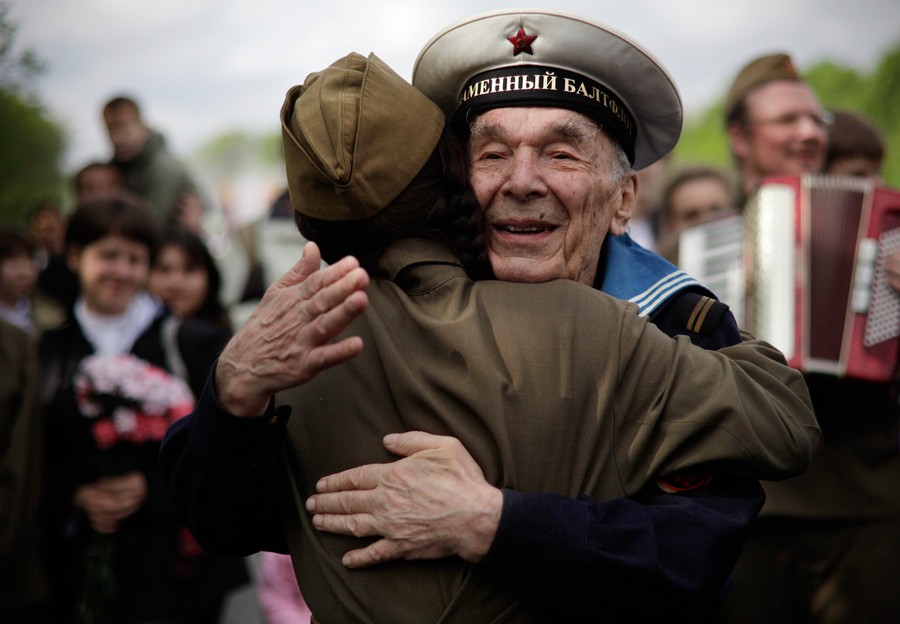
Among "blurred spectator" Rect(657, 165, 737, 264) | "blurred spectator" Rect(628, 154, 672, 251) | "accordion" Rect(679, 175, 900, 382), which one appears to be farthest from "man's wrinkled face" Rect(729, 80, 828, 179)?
"blurred spectator" Rect(628, 154, 672, 251)

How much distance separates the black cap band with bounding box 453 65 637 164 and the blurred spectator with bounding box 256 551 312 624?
3.11 m

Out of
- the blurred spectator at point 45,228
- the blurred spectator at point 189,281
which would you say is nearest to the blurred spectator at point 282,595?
the blurred spectator at point 189,281

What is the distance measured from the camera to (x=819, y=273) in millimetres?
4207

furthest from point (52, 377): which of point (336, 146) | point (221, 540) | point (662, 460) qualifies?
point (662, 460)

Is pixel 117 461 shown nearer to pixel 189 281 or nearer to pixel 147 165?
pixel 189 281

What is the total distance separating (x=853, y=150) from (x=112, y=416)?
4055 mm

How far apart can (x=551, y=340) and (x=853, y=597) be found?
2.72 m

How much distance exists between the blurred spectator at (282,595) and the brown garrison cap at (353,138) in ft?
10.5

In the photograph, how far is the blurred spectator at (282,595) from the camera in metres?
4.95

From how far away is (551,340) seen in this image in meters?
2.02

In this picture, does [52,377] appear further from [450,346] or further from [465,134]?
[450,346]

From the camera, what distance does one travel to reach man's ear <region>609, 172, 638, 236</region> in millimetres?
2777

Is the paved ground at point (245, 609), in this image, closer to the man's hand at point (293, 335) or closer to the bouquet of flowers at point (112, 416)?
the bouquet of flowers at point (112, 416)

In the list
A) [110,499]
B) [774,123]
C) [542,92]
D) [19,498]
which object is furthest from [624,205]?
[19,498]
